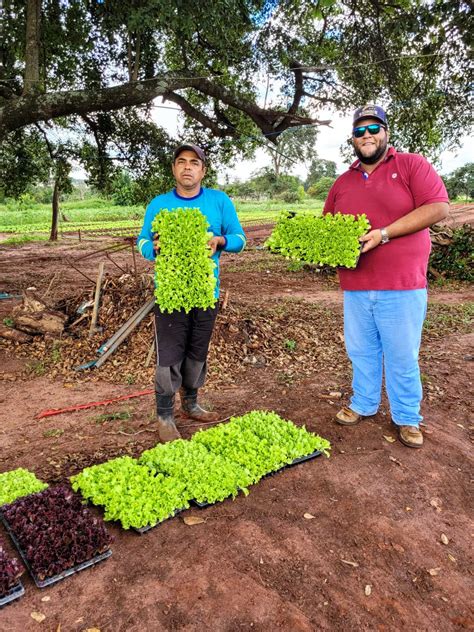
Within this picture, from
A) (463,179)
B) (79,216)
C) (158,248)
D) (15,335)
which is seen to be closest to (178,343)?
(158,248)

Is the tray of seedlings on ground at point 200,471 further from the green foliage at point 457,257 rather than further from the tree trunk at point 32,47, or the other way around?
the green foliage at point 457,257

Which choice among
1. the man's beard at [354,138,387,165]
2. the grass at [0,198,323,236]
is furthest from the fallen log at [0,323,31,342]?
the grass at [0,198,323,236]

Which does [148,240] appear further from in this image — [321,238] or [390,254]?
[390,254]

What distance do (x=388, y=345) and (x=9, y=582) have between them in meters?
3.43

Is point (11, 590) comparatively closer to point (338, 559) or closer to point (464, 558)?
point (338, 559)

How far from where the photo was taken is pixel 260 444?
13.2 ft

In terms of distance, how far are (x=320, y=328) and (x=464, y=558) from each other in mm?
5850

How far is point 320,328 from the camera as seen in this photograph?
890cm

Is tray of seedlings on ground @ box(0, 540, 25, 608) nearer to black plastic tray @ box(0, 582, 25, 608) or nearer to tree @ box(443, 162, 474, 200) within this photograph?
black plastic tray @ box(0, 582, 25, 608)

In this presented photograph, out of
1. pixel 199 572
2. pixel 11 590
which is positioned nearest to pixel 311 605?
pixel 199 572

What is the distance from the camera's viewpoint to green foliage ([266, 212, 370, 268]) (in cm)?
417

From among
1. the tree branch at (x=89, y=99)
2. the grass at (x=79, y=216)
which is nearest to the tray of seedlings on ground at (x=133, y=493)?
the tree branch at (x=89, y=99)

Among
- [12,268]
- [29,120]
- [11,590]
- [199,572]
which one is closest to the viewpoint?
[11,590]

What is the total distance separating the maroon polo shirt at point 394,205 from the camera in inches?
159
